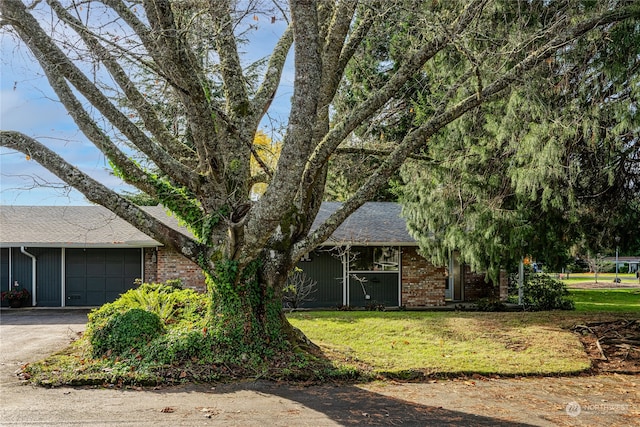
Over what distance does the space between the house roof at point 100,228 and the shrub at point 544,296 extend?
4.42 metres

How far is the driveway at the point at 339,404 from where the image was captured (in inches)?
231

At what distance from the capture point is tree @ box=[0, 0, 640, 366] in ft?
24.0

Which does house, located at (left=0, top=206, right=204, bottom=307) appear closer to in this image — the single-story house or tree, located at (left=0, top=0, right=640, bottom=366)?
the single-story house

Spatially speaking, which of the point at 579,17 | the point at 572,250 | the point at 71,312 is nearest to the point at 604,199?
the point at 572,250

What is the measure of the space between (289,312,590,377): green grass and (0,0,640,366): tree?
1732 mm

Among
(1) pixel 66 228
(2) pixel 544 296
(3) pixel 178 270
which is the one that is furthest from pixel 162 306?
(2) pixel 544 296

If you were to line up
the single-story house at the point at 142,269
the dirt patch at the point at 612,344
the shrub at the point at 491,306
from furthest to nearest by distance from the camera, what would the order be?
the single-story house at the point at 142,269
the shrub at the point at 491,306
the dirt patch at the point at 612,344

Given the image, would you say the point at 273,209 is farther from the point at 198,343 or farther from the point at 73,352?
the point at 73,352

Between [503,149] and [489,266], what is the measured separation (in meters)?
2.96

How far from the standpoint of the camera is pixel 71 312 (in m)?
15.9

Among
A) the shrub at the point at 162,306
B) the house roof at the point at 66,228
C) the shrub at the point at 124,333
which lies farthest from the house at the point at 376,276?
the shrub at the point at 124,333

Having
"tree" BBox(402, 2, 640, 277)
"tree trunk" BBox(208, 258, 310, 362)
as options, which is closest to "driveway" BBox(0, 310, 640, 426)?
"tree trunk" BBox(208, 258, 310, 362)

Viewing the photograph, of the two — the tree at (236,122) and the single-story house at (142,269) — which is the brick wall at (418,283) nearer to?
the single-story house at (142,269)

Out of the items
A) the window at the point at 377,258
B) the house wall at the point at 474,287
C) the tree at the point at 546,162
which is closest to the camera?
the tree at the point at 546,162
